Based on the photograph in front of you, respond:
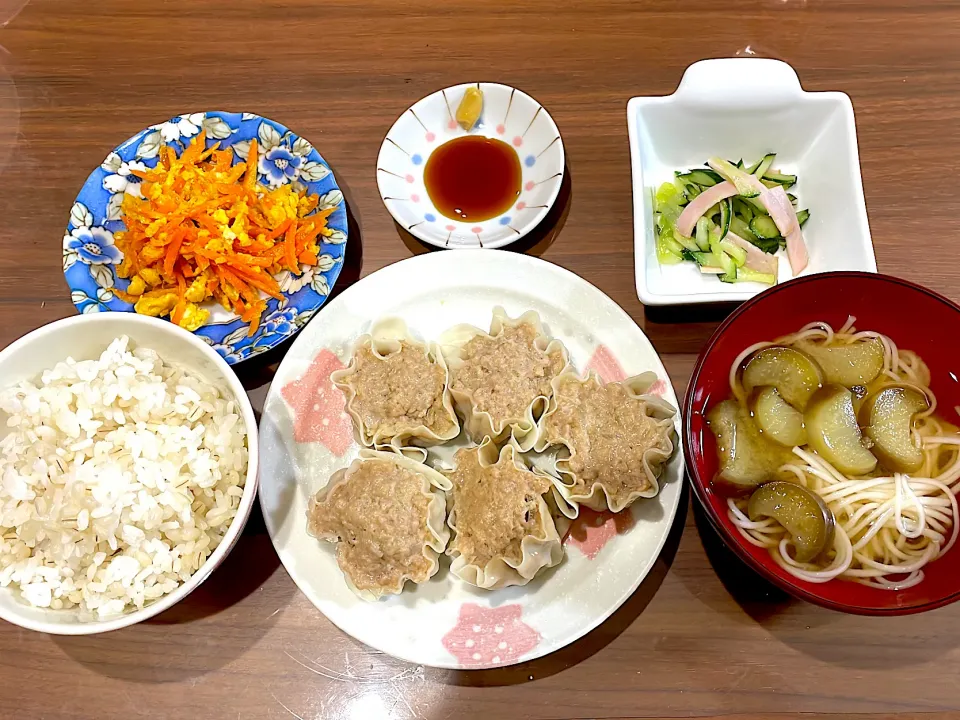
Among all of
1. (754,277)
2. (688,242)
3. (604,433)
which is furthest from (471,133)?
(604,433)

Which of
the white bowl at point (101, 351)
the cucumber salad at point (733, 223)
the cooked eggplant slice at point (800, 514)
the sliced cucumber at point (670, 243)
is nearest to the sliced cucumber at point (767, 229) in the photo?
the cucumber salad at point (733, 223)

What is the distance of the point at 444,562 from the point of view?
6.00 feet

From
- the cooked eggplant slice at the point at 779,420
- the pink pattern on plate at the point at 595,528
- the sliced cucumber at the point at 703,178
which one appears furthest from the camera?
A: the sliced cucumber at the point at 703,178

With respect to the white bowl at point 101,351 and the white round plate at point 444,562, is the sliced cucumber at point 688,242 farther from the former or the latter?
the white bowl at point 101,351

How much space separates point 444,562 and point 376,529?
22cm

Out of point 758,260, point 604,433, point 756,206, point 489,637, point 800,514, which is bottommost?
point 489,637

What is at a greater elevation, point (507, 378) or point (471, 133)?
point (471, 133)

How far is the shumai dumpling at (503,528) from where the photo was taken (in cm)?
172

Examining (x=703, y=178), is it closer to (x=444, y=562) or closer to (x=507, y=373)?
(x=507, y=373)

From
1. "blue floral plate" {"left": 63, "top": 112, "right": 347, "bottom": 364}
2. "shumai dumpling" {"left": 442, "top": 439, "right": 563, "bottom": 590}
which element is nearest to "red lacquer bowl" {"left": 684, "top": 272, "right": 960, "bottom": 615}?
"shumai dumpling" {"left": 442, "top": 439, "right": 563, "bottom": 590}

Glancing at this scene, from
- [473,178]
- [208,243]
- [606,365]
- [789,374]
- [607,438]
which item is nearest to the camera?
[789,374]

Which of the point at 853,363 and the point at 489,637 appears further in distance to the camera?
the point at 489,637

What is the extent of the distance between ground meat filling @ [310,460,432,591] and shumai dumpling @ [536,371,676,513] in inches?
15.1

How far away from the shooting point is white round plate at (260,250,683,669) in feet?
5.67
